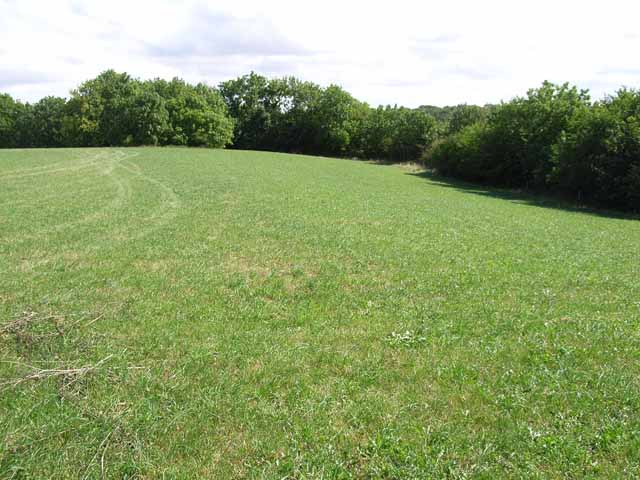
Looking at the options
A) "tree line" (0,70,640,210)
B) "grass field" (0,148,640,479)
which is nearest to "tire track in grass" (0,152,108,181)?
"grass field" (0,148,640,479)

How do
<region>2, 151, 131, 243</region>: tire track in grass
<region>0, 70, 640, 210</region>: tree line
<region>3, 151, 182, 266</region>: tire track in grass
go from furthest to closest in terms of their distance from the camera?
<region>0, 70, 640, 210</region>: tree line → <region>2, 151, 131, 243</region>: tire track in grass → <region>3, 151, 182, 266</region>: tire track in grass

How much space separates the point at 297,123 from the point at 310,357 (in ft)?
295

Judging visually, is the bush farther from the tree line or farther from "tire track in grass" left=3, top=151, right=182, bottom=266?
"tire track in grass" left=3, top=151, right=182, bottom=266

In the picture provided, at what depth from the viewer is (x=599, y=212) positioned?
3091 cm

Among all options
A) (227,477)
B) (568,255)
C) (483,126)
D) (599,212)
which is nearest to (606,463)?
(227,477)

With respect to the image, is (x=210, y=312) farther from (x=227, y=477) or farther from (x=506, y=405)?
(x=506, y=405)

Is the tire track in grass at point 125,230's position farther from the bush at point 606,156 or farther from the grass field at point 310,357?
the bush at point 606,156

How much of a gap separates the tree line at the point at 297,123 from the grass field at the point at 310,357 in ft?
118

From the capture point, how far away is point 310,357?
655 centimetres

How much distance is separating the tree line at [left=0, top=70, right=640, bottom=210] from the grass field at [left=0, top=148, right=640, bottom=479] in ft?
118

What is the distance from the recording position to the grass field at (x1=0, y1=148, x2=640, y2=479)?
14.8ft

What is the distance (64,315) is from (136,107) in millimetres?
80984

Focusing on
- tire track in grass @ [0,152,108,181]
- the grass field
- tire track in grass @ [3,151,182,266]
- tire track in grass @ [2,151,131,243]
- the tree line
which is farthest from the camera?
the tree line

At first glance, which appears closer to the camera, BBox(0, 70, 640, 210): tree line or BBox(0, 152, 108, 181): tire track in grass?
BBox(0, 152, 108, 181): tire track in grass
